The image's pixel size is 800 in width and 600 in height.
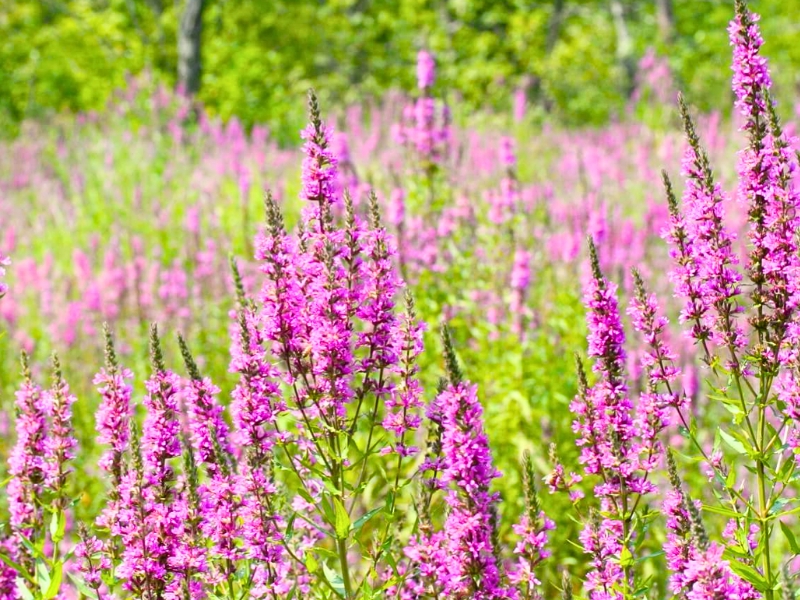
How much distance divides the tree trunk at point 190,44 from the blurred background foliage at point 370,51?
2.71ft

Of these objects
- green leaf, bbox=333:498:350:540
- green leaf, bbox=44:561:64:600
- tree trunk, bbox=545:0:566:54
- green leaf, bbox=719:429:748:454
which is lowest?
green leaf, bbox=44:561:64:600

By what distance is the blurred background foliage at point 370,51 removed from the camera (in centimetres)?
2391

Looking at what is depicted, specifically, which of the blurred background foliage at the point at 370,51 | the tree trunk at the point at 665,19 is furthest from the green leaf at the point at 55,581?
the tree trunk at the point at 665,19

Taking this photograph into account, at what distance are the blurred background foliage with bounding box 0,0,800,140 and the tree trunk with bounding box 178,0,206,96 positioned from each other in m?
0.83

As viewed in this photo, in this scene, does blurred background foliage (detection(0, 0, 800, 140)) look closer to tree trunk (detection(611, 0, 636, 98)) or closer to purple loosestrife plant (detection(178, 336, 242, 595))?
tree trunk (detection(611, 0, 636, 98))

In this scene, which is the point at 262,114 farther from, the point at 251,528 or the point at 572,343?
the point at 251,528

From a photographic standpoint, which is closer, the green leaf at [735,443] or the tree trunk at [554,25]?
the green leaf at [735,443]

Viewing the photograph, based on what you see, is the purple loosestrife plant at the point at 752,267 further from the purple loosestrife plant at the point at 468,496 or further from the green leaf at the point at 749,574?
the purple loosestrife plant at the point at 468,496

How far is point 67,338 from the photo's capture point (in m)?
8.85

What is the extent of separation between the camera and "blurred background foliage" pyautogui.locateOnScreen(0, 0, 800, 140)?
23906mm

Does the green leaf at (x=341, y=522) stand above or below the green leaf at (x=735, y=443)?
below

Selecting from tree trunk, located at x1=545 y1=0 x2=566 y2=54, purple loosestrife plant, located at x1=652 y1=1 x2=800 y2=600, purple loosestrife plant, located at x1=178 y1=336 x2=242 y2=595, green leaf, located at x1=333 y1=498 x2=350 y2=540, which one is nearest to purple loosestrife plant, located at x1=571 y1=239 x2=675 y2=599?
purple loosestrife plant, located at x1=652 y1=1 x2=800 y2=600

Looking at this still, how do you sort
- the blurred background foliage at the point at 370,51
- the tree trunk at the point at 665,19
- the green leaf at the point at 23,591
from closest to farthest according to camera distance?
the green leaf at the point at 23,591, the blurred background foliage at the point at 370,51, the tree trunk at the point at 665,19

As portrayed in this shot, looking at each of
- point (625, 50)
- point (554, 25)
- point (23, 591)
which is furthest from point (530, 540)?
point (554, 25)
